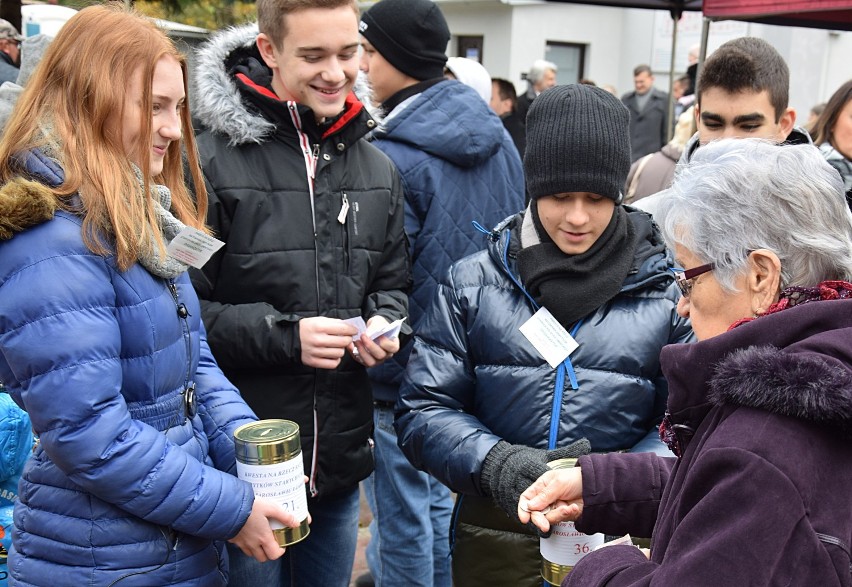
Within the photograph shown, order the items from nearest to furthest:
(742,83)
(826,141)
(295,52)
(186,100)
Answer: (186,100)
(295,52)
(742,83)
(826,141)

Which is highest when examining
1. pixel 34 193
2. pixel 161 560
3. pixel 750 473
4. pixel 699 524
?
pixel 34 193

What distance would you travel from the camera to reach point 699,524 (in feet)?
4.43

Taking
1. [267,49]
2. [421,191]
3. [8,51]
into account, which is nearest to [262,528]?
[267,49]

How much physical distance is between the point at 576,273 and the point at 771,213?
0.72 metres

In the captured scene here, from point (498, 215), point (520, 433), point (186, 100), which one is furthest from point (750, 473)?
point (498, 215)

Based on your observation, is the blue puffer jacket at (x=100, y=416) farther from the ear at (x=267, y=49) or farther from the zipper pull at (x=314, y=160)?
the ear at (x=267, y=49)

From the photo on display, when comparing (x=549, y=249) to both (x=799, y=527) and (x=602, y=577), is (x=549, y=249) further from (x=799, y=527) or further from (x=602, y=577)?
(x=799, y=527)

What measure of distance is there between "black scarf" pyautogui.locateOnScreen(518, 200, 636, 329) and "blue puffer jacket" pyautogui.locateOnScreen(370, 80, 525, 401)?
1.10 meters

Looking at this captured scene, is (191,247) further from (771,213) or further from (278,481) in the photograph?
(771,213)

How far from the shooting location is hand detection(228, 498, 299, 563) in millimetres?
1986

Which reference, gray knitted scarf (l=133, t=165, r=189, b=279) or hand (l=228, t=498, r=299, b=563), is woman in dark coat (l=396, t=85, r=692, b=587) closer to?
hand (l=228, t=498, r=299, b=563)

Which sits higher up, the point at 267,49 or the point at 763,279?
the point at 267,49

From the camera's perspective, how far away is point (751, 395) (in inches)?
53.0

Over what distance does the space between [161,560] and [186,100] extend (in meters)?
1.11
